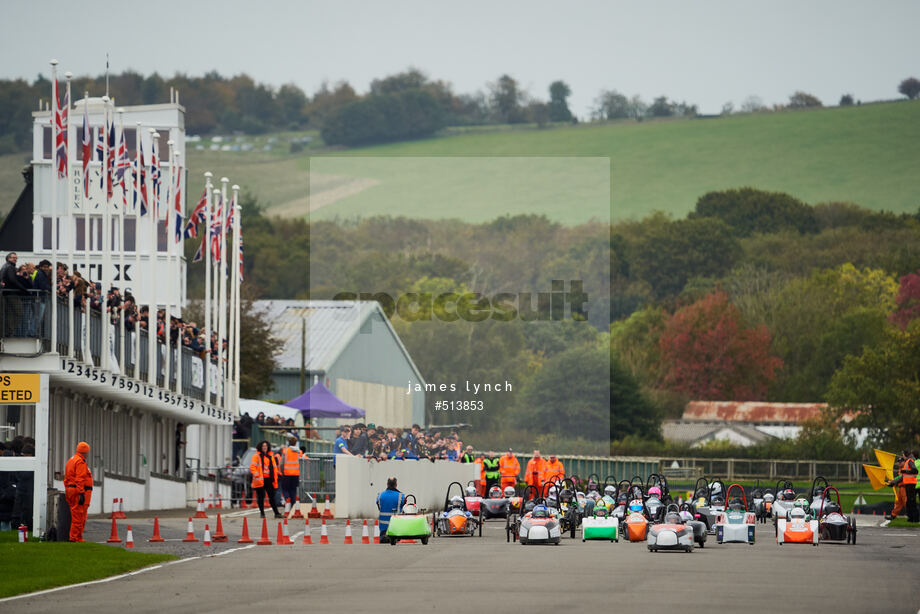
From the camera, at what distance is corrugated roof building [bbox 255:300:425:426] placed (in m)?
79.2

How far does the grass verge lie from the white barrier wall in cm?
1278

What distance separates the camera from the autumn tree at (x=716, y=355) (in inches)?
4968

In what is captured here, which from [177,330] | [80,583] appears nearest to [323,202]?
[177,330]

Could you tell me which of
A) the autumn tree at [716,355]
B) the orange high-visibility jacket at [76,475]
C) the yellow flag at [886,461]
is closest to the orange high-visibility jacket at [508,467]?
the yellow flag at [886,461]

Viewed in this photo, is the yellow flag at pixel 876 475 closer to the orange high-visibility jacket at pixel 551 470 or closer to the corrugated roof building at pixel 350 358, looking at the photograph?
the orange high-visibility jacket at pixel 551 470

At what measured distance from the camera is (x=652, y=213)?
17125 centimetres

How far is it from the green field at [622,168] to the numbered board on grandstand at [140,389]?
10329cm

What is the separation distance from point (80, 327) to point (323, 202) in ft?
397

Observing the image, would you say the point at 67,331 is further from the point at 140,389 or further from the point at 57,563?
the point at 57,563

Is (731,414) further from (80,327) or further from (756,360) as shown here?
(80,327)

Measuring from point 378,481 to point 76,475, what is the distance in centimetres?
1512

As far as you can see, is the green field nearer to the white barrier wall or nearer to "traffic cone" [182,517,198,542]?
the white barrier wall

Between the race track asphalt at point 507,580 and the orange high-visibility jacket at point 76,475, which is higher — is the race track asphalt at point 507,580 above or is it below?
below

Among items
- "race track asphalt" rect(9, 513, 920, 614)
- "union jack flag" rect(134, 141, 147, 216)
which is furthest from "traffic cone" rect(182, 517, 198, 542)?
"union jack flag" rect(134, 141, 147, 216)
